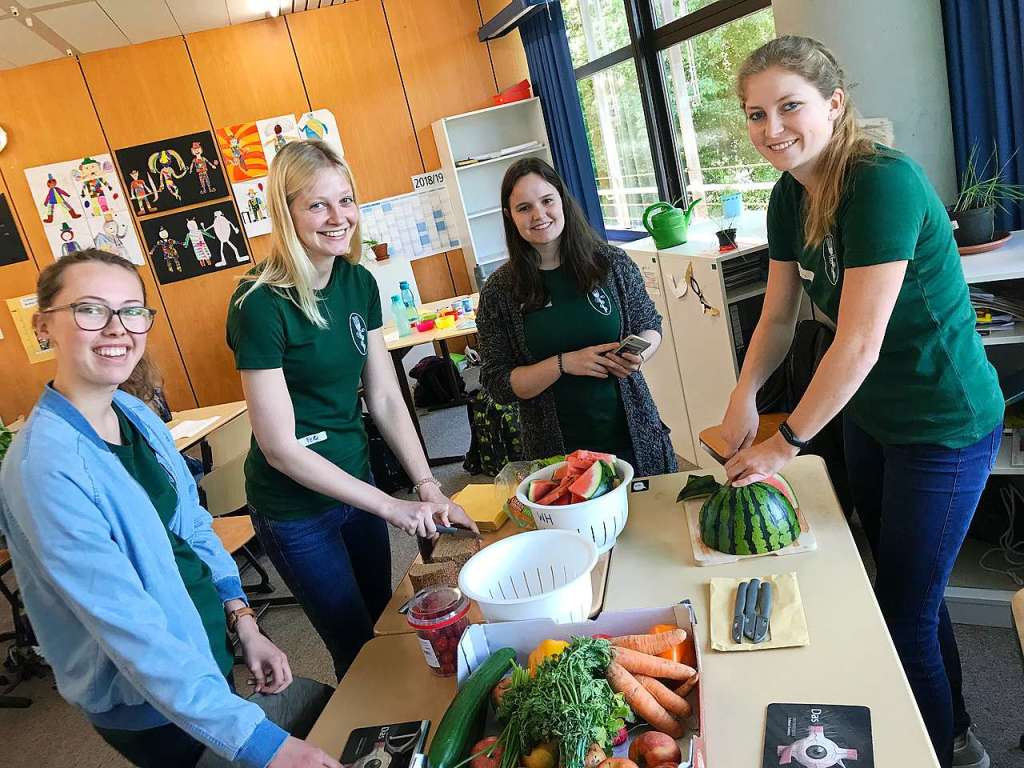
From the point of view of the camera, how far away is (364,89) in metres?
6.07

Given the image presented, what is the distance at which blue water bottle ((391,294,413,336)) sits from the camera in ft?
14.5

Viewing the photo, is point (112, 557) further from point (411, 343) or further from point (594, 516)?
point (411, 343)

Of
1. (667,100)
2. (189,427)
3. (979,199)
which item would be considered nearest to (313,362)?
(979,199)

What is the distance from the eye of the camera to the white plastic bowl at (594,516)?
141 centimetres

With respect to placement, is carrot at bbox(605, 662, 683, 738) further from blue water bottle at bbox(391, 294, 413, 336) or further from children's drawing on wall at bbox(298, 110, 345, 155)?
children's drawing on wall at bbox(298, 110, 345, 155)

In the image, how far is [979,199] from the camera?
231cm

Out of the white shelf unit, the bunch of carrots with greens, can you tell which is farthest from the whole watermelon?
the white shelf unit

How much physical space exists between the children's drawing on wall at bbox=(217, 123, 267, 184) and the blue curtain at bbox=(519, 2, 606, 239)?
222 cm

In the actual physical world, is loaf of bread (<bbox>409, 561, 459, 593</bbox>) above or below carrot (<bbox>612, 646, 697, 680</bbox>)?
below

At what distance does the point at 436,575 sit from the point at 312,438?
17.9 inches

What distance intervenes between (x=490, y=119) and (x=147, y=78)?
2.62 metres

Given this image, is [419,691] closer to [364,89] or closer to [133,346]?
[133,346]

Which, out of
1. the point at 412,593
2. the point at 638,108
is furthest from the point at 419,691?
the point at 638,108

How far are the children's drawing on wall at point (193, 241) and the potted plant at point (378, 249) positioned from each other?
1.04 meters
